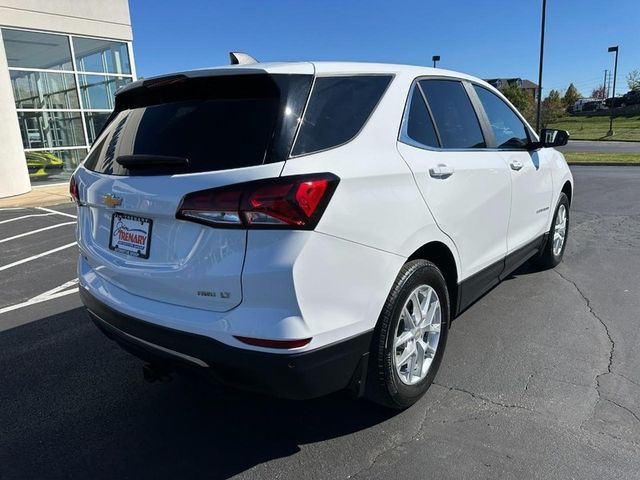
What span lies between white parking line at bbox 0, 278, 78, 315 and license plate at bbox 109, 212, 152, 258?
9.47ft

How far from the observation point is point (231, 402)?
300 centimetres

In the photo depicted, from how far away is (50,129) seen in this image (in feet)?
50.8

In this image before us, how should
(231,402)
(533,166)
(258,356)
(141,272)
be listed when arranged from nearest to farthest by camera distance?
(258,356) < (141,272) < (231,402) < (533,166)

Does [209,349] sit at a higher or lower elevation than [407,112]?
lower

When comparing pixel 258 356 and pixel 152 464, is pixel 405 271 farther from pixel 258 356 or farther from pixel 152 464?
pixel 152 464

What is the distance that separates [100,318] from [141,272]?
1.79ft

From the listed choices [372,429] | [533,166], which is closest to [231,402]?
[372,429]

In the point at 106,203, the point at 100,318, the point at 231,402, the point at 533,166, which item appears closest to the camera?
the point at 106,203

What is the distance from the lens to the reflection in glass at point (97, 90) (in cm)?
1633

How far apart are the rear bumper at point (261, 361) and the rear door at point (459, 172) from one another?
965 mm

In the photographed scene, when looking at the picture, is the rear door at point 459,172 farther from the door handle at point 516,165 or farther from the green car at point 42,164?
the green car at point 42,164

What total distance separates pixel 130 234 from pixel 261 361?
0.93 metres

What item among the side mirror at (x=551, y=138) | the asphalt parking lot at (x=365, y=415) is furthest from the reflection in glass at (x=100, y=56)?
the side mirror at (x=551, y=138)

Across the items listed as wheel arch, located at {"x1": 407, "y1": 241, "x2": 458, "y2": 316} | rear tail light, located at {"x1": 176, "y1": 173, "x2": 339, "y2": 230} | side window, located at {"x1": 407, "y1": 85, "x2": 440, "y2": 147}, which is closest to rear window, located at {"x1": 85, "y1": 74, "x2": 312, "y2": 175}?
rear tail light, located at {"x1": 176, "y1": 173, "x2": 339, "y2": 230}
